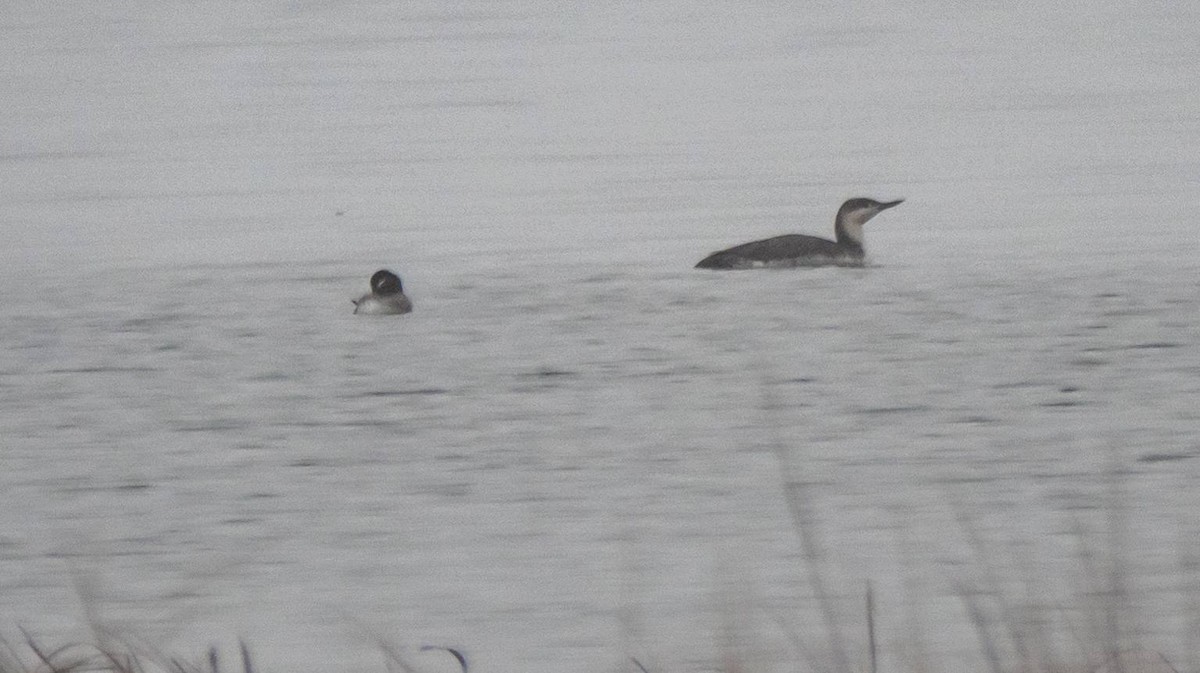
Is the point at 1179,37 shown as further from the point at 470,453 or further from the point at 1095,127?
the point at 470,453

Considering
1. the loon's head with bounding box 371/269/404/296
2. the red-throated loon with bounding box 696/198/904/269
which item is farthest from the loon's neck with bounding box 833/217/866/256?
the loon's head with bounding box 371/269/404/296

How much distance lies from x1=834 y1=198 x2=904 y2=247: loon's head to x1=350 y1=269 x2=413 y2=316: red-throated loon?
49.8 inches

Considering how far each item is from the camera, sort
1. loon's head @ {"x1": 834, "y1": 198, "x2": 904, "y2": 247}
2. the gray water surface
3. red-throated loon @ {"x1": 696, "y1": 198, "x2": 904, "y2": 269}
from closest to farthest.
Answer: the gray water surface < loon's head @ {"x1": 834, "y1": 198, "x2": 904, "y2": 247} < red-throated loon @ {"x1": 696, "y1": 198, "x2": 904, "y2": 269}

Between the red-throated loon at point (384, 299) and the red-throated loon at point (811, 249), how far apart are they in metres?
0.90

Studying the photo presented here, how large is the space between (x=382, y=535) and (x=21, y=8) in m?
1.73

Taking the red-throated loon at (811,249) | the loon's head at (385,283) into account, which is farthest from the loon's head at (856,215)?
the loon's head at (385,283)

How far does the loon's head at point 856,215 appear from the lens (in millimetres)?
4031

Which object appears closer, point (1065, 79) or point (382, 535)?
point (382, 535)

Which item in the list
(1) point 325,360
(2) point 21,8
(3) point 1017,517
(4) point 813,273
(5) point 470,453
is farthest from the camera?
(4) point 813,273

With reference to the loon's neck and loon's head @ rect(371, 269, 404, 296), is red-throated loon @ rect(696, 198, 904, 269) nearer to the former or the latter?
the loon's neck

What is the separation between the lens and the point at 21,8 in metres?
3.73

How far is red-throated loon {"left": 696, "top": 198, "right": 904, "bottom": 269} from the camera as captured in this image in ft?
13.8

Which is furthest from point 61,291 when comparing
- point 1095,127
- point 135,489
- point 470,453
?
point 1095,127

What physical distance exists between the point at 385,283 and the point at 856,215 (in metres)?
1.35
